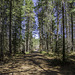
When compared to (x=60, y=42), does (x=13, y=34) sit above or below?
above

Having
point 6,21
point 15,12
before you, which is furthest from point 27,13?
point 6,21

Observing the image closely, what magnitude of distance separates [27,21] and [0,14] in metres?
7.68

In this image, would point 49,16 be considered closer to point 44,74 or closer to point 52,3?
point 52,3

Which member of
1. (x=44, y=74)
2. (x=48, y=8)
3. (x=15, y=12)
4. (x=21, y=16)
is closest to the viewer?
(x=44, y=74)

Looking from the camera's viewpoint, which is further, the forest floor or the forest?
the forest

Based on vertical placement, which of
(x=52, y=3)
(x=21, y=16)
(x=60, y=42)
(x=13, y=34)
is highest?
(x=52, y=3)

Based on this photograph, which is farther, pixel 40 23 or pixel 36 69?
pixel 40 23

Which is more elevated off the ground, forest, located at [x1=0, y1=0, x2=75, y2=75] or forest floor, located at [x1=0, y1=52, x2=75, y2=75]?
forest, located at [x1=0, y1=0, x2=75, y2=75]

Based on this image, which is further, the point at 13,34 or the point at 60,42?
the point at 13,34

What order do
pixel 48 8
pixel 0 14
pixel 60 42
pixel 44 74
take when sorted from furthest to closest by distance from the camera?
1. pixel 48 8
2. pixel 0 14
3. pixel 60 42
4. pixel 44 74

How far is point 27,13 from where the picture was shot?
63.5 ft

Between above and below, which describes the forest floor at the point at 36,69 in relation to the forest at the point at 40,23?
below

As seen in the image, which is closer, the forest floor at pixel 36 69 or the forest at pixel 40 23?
the forest floor at pixel 36 69

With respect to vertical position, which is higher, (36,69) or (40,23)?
(40,23)
